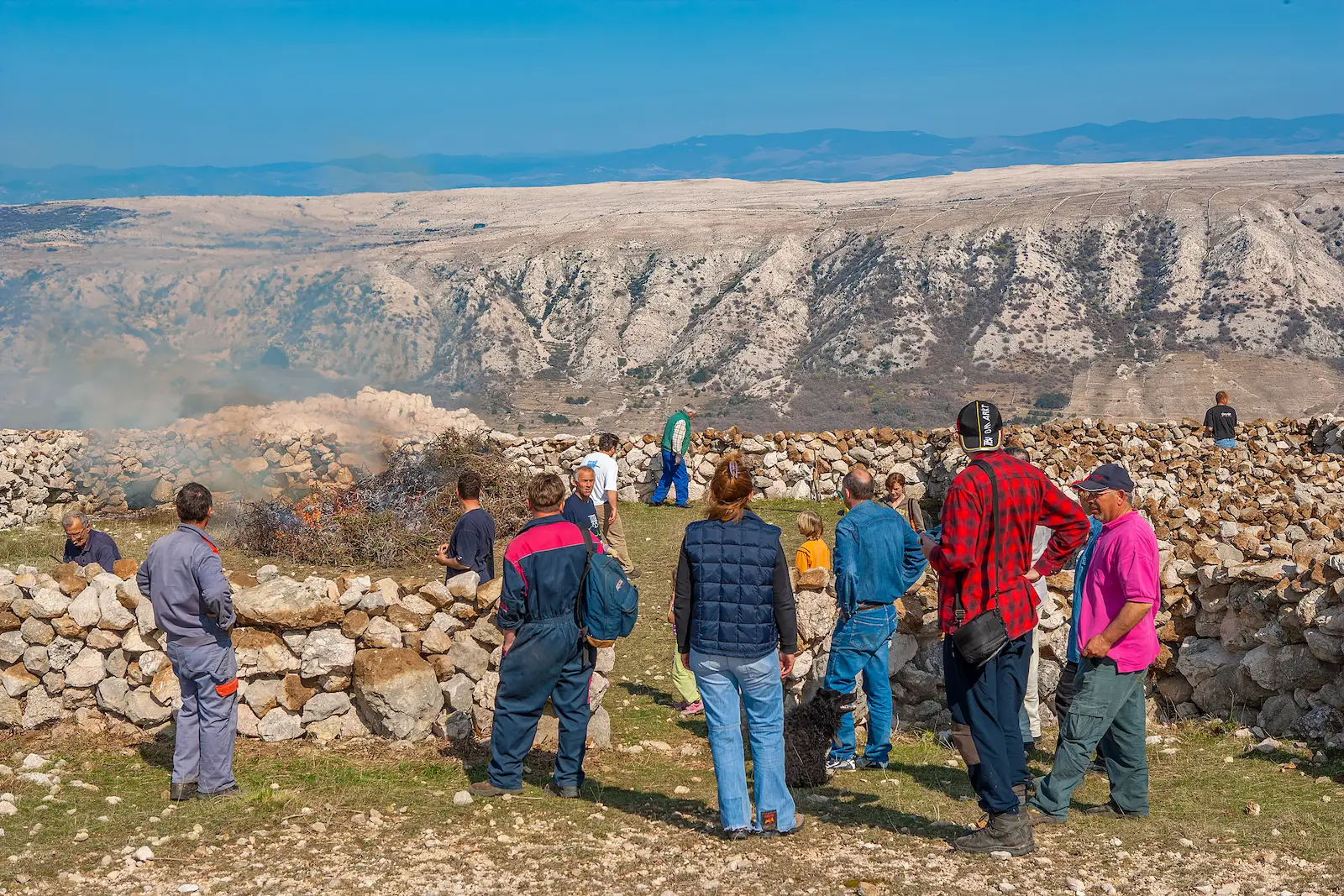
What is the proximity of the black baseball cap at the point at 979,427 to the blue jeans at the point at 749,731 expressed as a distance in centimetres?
146

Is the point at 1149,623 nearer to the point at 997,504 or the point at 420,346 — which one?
the point at 997,504

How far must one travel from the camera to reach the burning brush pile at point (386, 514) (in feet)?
47.1

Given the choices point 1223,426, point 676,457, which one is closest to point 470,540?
point 676,457

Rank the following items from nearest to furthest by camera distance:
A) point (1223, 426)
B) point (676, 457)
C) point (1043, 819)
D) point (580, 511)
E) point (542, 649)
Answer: point (1043, 819) < point (542, 649) < point (580, 511) < point (676, 457) < point (1223, 426)

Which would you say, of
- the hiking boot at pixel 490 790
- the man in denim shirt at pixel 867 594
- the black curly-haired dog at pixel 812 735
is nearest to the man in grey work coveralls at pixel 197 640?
the hiking boot at pixel 490 790

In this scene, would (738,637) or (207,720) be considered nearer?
(738,637)

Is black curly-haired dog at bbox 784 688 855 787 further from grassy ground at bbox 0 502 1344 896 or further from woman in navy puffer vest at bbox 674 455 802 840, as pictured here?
woman in navy puffer vest at bbox 674 455 802 840

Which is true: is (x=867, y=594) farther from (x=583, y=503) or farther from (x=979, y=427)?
(x=583, y=503)

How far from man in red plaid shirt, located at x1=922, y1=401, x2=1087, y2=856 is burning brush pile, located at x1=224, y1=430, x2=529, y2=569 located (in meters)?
10.3

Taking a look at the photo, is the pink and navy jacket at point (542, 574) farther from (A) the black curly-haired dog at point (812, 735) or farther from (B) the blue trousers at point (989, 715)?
(B) the blue trousers at point (989, 715)

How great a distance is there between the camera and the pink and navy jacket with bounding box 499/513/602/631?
19.3 feet

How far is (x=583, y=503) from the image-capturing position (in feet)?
31.6

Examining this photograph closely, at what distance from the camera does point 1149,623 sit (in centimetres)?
558

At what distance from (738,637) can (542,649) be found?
4.11 feet
